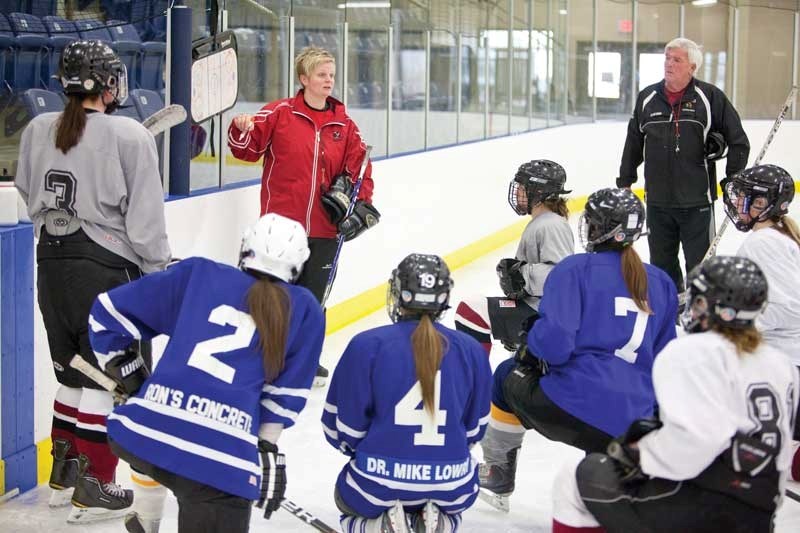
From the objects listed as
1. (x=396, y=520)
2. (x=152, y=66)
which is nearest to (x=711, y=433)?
(x=396, y=520)

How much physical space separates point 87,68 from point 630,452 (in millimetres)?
1628

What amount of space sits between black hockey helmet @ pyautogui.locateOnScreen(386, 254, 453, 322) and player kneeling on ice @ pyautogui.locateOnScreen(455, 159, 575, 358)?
106cm

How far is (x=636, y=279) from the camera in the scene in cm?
276

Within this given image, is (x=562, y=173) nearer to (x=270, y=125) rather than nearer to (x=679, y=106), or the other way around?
(x=270, y=125)

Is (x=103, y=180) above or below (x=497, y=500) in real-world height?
above

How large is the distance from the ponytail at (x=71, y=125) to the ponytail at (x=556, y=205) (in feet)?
4.45

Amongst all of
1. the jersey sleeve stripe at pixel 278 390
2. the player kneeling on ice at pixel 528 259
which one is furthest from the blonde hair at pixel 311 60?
the jersey sleeve stripe at pixel 278 390

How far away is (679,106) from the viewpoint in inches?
194

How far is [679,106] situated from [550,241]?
173 centimetres

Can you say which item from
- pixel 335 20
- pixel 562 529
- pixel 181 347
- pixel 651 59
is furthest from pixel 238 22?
pixel 651 59

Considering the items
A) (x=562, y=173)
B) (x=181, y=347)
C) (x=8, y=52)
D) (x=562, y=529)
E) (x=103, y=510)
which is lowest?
(x=103, y=510)

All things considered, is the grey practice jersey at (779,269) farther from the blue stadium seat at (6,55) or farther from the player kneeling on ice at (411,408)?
the blue stadium seat at (6,55)

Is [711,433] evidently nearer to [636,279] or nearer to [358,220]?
[636,279]

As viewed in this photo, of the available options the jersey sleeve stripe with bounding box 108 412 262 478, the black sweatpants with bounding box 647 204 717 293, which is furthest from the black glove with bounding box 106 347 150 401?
the black sweatpants with bounding box 647 204 717 293
